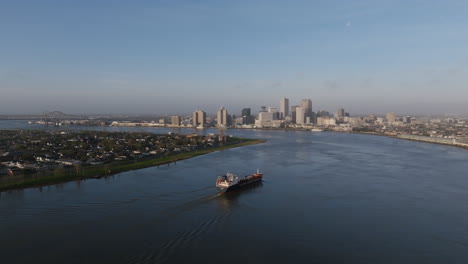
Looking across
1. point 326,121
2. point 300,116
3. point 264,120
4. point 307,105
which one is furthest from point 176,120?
point 307,105

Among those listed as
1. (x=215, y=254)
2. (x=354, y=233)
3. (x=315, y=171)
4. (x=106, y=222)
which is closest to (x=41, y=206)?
(x=106, y=222)

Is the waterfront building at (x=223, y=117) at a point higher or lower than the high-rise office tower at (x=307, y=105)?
lower

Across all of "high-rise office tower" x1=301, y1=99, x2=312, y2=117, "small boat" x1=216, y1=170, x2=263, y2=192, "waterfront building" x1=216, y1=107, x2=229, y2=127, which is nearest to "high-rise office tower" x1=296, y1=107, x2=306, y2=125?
"high-rise office tower" x1=301, y1=99, x2=312, y2=117

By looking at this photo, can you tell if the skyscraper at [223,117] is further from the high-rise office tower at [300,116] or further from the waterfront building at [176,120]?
the high-rise office tower at [300,116]

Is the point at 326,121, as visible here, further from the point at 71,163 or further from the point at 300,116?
the point at 71,163

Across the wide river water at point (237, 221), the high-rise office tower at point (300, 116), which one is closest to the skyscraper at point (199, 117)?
the high-rise office tower at point (300, 116)

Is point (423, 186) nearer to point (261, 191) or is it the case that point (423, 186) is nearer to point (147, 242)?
point (261, 191)

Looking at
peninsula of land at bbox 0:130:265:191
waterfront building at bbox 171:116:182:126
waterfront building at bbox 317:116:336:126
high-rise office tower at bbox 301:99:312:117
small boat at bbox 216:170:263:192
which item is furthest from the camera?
high-rise office tower at bbox 301:99:312:117

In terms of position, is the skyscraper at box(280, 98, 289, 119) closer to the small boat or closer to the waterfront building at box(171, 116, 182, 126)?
the waterfront building at box(171, 116, 182, 126)

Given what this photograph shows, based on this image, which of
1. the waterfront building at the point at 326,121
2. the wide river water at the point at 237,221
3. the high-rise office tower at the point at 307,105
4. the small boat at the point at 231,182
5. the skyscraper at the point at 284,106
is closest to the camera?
the wide river water at the point at 237,221
